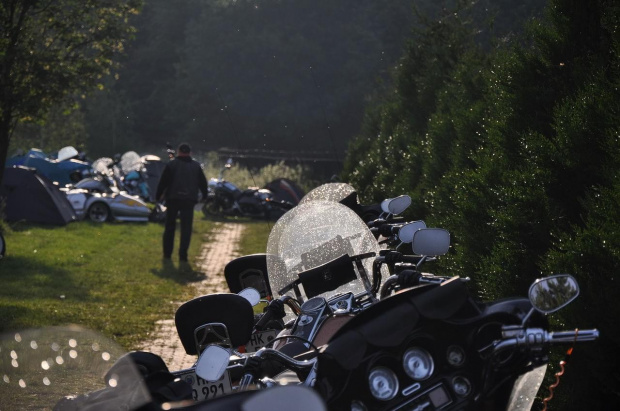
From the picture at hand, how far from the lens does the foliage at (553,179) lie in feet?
18.5

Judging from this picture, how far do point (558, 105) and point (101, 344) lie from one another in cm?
460

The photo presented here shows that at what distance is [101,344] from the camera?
132 inches

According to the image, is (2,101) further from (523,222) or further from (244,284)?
(523,222)

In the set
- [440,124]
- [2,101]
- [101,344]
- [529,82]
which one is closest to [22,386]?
[101,344]

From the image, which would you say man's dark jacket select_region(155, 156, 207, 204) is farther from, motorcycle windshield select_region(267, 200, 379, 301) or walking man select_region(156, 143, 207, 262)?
motorcycle windshield select_region(267, 200, 379, 301)

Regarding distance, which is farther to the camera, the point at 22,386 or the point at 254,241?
the point at 254,241

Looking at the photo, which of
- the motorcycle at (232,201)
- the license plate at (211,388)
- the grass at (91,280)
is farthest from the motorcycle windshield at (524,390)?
the motorcycle at (232,201)

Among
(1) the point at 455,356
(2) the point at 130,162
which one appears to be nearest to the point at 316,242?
(1) the point at 455,356

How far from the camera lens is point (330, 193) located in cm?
863

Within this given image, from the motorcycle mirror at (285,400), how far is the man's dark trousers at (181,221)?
16860mm

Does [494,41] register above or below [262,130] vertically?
above

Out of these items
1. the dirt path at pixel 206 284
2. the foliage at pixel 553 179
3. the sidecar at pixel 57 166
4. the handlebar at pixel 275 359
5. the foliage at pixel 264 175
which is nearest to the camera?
the handlebar at pixel 275 359

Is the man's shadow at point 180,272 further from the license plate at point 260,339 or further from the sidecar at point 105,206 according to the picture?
the license plate at point 260,339

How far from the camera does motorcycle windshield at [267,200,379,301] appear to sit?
19.4 feet
